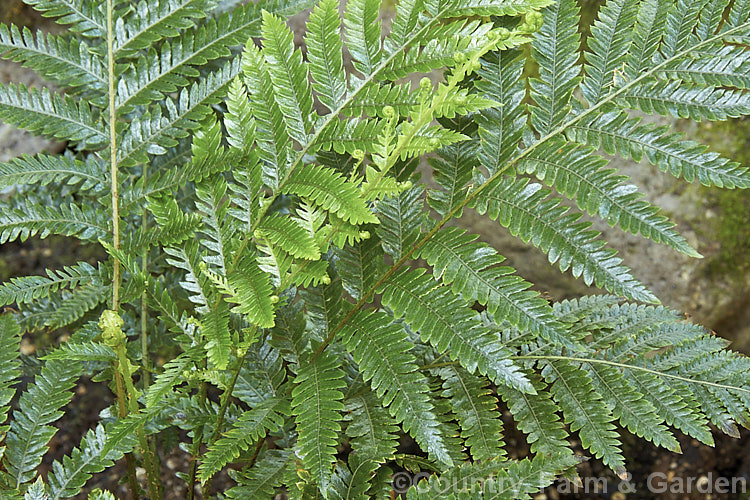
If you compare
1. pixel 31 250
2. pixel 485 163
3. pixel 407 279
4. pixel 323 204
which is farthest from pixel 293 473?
pixel 31 250

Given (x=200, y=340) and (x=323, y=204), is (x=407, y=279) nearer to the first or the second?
(x=323, y=204)

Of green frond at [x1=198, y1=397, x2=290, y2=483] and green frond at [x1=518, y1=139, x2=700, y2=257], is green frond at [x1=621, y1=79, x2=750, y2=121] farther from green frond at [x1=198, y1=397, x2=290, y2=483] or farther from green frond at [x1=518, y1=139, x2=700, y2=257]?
green frond at [x1=198, y1=397, x2=290, y2=483]

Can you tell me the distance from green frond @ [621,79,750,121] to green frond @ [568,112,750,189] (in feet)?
0.16

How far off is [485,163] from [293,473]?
0.76m

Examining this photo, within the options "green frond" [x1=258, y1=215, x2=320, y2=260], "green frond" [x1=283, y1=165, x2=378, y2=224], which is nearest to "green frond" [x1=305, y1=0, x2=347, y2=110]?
"green frond" [x1=283, y1=165, x2=378, y2=224]

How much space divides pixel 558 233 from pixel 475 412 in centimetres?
42

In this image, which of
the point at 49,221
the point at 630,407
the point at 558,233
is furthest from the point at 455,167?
the point at 49,221

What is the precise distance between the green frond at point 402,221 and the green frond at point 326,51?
0.23 meters

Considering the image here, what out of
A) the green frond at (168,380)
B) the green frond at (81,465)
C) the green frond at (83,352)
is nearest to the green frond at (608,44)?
the green frond at (168,380)

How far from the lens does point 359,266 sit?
125 cm

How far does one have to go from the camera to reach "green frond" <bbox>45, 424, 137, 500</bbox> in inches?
48.5

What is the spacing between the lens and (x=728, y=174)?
104cm

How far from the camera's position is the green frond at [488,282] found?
3.41ft

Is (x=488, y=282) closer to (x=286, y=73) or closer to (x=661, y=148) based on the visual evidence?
(x=661, y=148)
